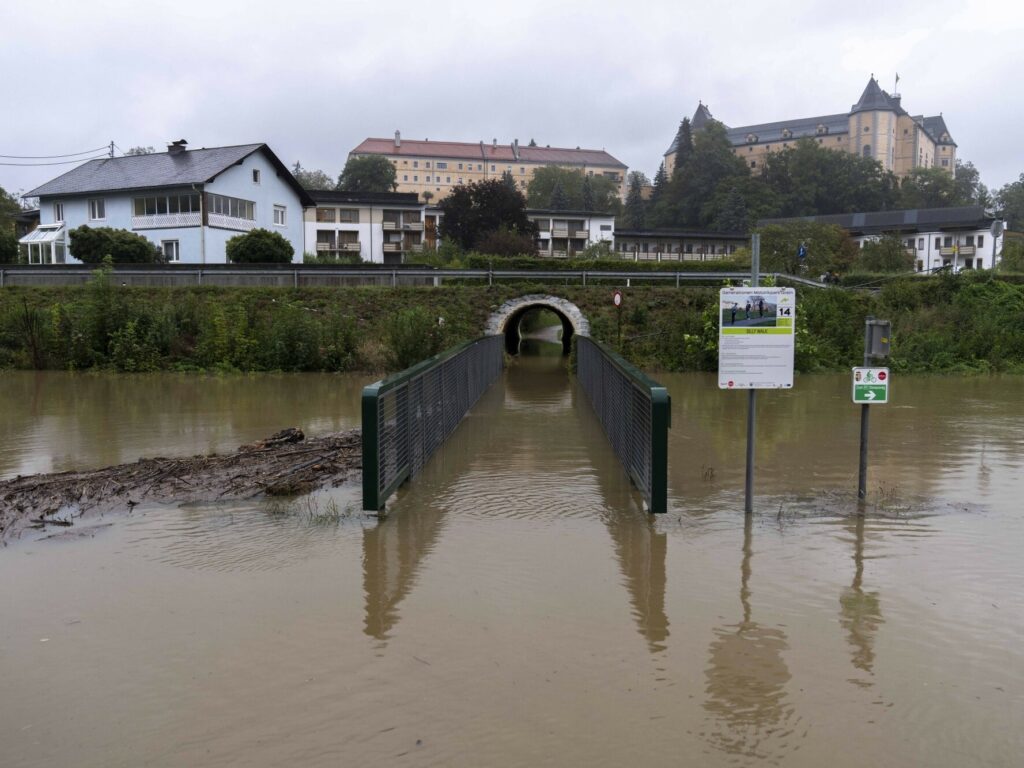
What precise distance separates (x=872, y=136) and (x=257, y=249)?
381 ft

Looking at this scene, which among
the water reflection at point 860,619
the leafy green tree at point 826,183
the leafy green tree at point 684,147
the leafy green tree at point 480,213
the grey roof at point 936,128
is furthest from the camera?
the grey roof at point 936,128

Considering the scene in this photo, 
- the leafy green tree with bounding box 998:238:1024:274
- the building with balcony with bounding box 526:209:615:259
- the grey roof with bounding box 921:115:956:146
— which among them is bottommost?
the leafy green tree with bounding box 998:238:1024:274

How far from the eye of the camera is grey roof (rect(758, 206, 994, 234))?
74.9 meters

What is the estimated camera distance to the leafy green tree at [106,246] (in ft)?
119

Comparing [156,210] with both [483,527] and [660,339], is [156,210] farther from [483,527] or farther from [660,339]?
[483,527]

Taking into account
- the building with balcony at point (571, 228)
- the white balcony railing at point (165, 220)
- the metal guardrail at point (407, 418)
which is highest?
the building with balcony at point (571, 228)

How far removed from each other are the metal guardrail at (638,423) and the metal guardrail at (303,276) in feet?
54.9

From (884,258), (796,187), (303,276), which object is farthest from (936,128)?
(303,276)

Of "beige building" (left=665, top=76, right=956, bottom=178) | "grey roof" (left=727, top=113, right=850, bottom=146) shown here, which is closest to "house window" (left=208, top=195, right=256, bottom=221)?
"beige building" (left=665, top=76, right=956, bottom=178)

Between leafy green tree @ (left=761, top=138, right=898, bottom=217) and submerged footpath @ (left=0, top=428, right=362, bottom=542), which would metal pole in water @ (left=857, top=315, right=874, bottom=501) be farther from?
leafy green tree @ (left=761, top=138, right=898, bottom=217)

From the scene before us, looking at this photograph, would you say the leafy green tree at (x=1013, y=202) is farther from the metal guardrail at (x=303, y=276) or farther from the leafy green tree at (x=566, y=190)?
the metal guardrail at (x=303, y=276)

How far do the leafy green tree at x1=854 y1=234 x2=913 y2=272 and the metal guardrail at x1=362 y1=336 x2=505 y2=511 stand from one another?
4363cm

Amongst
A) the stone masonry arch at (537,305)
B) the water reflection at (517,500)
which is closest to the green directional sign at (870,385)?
the water reflection at (517,500)

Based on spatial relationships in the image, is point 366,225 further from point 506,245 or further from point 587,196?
point 587,196
